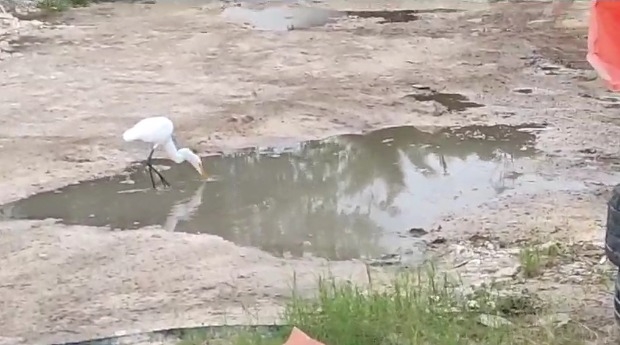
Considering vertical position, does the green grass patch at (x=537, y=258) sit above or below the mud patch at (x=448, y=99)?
above

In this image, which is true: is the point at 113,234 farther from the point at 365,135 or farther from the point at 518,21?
the point at 518,21

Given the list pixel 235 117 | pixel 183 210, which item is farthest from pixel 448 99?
pixel 183 210

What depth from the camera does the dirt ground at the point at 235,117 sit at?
486cm

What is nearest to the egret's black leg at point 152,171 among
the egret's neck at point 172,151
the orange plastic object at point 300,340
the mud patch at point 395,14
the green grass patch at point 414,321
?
the egret's neck at point 172,151

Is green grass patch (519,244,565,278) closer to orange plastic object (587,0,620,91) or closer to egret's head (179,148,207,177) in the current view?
orange plastic object (587,0,620,91)

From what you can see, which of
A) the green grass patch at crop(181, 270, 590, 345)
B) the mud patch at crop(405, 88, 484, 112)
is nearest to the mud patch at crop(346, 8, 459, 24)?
the mud patch at crop(405, 88, 484, 112)

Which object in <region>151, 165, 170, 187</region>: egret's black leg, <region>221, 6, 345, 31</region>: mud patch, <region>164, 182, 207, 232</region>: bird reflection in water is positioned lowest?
<region>164, 182, 207, 232</region>: bird reflection in water

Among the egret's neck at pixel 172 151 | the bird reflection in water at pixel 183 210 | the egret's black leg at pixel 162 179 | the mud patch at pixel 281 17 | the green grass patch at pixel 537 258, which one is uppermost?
the egret's neck at pixel 172 151

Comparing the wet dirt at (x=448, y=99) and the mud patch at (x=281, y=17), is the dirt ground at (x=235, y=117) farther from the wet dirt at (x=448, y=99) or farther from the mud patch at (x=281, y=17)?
the mud patch at (x=281, y=17)

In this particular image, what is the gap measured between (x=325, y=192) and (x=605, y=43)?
294 centimetres

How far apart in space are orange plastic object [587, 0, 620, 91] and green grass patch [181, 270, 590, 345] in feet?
3.39

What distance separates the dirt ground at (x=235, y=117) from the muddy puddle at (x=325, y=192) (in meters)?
0.19

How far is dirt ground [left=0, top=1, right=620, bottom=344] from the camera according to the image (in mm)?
4859

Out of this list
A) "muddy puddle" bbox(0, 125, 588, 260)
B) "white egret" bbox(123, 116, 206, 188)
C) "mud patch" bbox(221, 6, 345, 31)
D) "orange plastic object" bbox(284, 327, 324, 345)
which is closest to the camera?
"orange plastic object" bbox(284, 327, 324, 345)
